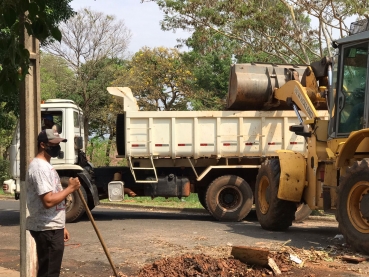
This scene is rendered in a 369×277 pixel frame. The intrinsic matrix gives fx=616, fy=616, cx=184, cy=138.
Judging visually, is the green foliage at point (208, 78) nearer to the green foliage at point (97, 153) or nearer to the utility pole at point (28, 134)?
the green foliage at point (97, 153)

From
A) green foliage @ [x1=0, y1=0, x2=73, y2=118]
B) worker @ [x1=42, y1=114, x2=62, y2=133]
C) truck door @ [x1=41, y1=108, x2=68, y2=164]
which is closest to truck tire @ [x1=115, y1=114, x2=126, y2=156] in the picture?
truck door @ [x1=41, y1=108, x2=68, y2=164]

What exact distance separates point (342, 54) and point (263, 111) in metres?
4.02

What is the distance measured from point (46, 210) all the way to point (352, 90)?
18.6 ft

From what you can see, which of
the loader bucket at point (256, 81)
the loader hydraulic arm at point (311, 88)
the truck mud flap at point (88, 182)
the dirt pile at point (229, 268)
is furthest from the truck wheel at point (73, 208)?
the dirt pile at point (229, 268)

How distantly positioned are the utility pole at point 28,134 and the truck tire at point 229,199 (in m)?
6.96

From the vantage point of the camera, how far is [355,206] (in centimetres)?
872

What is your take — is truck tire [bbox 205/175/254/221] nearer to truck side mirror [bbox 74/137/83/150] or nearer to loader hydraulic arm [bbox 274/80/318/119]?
loader hydraulic arm [bbox 274/80/318/119]

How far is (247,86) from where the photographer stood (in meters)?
12.8

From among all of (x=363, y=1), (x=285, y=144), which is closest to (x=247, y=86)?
(x=285, y=144)

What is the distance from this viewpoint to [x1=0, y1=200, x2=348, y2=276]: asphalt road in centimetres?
848

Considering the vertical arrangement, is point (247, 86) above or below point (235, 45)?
below

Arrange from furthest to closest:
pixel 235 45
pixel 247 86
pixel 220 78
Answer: pixel 220 78, pixel 235 45, pixel 247 86

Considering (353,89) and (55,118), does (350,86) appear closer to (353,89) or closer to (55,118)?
(353,89)

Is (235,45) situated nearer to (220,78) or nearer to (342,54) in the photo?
(220,78)
